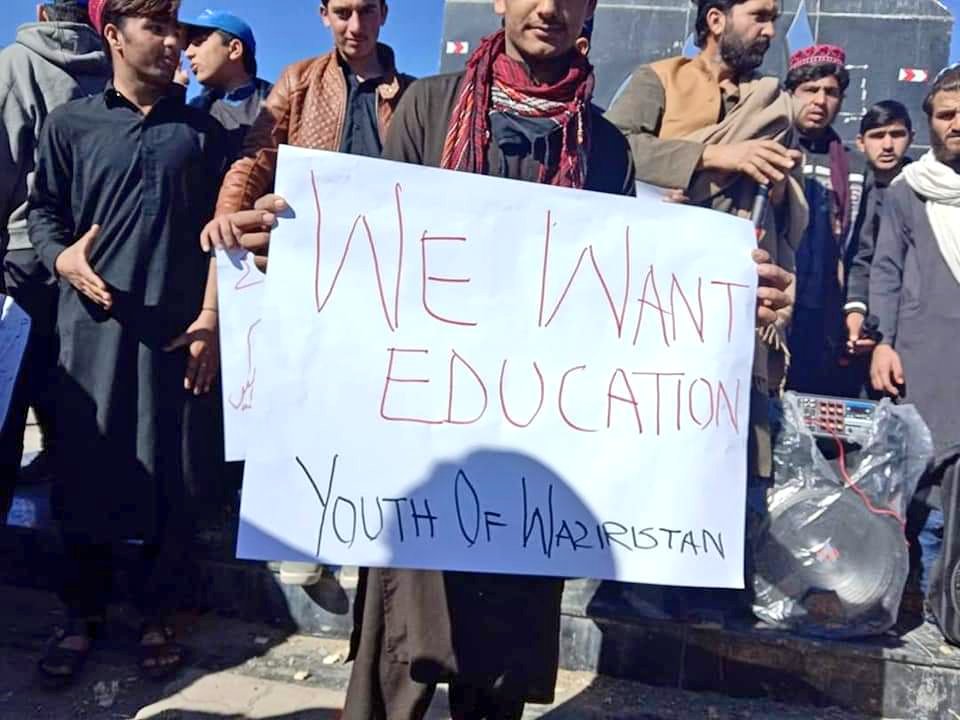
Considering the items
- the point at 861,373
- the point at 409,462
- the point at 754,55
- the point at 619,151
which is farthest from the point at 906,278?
the point at 409,462

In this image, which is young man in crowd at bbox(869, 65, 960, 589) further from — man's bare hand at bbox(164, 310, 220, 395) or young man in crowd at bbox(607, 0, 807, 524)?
man's bare hand at bbox(164, 310, 220, 395)

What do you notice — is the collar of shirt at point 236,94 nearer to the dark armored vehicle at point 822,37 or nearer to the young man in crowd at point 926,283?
the young man in crowd at point 926,283

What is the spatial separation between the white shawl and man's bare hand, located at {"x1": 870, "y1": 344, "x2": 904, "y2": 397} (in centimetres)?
33

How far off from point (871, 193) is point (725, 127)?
1437mm

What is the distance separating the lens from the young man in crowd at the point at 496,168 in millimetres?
1592

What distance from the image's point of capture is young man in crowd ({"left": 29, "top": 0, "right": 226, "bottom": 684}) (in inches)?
85.5

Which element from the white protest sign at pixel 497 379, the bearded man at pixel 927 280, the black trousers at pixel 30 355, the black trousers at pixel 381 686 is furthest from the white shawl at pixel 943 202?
the black trousers at pixel 30 355

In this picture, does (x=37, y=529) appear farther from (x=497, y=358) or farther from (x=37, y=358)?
(x=497, y=358)

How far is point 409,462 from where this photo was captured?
1.42m

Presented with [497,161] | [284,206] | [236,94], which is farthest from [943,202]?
[236,94]

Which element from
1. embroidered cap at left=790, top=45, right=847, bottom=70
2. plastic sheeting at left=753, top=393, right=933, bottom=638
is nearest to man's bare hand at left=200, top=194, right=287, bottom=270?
plastic sheeting at left=753, top=393, right=933, bottom=638

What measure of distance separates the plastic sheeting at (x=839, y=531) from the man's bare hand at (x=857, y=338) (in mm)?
446

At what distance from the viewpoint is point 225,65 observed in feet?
11.0

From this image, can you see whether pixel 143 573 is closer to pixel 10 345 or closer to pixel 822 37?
pixel 10 345
